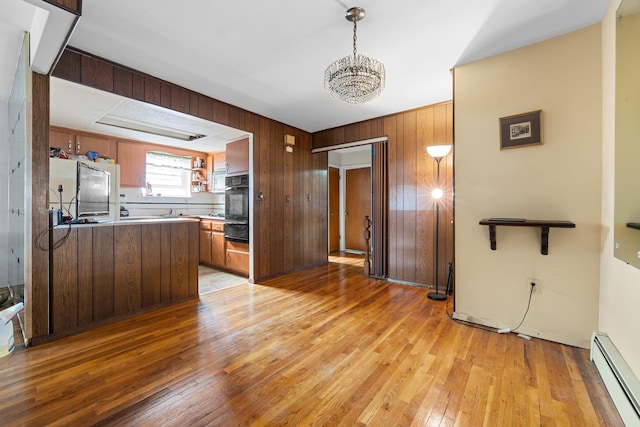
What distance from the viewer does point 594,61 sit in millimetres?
2068

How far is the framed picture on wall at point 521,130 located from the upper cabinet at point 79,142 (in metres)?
5.54

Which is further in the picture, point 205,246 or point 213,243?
point 205,246

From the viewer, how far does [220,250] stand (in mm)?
4602

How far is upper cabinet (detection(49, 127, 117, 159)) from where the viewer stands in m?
3.98

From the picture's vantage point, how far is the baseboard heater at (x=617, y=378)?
4.37 ft

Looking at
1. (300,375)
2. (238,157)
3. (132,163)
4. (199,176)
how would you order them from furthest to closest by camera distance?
1. (199,176)
2. (132,163)
3. (238,157)
4. (300,375)

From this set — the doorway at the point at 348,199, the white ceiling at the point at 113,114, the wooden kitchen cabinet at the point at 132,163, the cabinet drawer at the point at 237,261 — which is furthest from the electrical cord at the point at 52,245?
the doorway at the point at 348,199

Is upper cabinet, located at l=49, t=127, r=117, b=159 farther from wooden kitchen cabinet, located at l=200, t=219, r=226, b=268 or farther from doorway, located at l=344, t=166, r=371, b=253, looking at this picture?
doorway, located at l=344, t=166, r=371, b=253

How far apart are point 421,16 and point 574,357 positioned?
2746mm

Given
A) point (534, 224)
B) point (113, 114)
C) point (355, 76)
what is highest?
point (113, 114)

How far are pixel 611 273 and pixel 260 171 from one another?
3795 millimetres

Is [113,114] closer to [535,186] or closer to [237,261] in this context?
[237,261]

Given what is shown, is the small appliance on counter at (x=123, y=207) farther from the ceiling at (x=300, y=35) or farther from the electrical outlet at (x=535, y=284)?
the electrical outlet at (x=535, y=284)

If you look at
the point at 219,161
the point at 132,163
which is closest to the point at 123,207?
the point at 132,163
